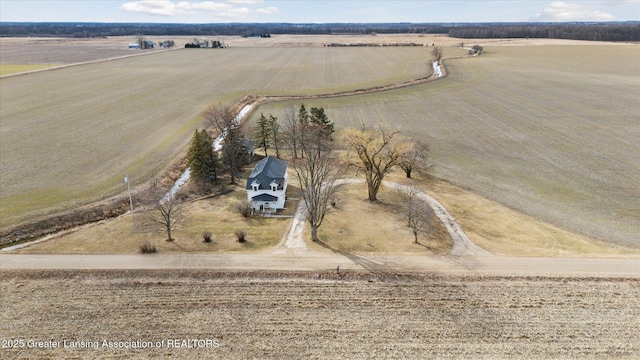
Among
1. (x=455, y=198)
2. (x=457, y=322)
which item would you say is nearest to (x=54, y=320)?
(x=457, y=322)

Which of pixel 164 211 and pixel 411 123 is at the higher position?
pixel 411 123

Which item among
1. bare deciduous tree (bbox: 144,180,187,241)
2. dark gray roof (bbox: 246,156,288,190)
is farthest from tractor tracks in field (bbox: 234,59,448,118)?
bare deciduous tree (bbox: 144,180,187,241)

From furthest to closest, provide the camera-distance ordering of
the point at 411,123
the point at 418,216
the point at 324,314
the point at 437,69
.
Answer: the point at 437,69 < the point at 411,123 < the point at 418,216 < the point at 324,314

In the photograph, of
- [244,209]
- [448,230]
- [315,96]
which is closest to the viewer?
[448,230]

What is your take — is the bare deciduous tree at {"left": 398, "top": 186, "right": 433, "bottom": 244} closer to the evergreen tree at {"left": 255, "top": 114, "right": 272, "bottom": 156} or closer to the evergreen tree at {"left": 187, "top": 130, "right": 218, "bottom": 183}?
the evergreen tree at {"left": 187, "top": 130, "right": 218, "bottom": 183}

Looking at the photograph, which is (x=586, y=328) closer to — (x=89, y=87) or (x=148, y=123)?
(x=148, y=123)

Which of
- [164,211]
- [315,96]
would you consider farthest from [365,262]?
[315,96]

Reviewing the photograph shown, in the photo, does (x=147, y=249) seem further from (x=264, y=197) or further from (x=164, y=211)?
(x=264, y=197)
